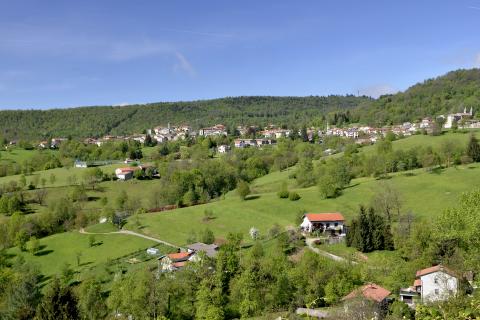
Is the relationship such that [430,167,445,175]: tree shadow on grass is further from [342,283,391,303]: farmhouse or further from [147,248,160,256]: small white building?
[147,248,160,256]: small white building

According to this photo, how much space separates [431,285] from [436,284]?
364mm

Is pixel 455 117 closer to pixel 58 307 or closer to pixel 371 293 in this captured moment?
pixel 371 293

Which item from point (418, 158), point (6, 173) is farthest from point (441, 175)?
point (6, 173)

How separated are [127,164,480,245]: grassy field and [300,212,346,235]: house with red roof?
115 inches

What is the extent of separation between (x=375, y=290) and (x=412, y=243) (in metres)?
8.67

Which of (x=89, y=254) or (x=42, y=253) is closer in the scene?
(x=89, y=254)

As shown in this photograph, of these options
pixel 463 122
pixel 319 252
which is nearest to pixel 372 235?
pixel 319 252

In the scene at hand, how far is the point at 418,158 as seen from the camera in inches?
2675

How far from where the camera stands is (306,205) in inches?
2191

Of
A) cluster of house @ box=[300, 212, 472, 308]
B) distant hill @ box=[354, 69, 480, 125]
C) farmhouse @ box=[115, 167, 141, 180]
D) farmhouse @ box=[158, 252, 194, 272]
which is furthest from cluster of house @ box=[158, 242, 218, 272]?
distant hill @ box=[354, 69, 480, 125]

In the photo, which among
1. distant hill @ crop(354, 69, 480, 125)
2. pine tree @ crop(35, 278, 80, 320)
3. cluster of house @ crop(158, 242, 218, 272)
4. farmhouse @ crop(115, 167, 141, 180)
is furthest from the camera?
distant hill @ crop(354, 69, 480, 125)

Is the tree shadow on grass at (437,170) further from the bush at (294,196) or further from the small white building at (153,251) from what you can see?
the small white building at (153,251)

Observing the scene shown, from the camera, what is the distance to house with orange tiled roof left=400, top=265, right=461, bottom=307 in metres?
26.4

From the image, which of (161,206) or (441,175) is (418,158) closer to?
(441,175)
